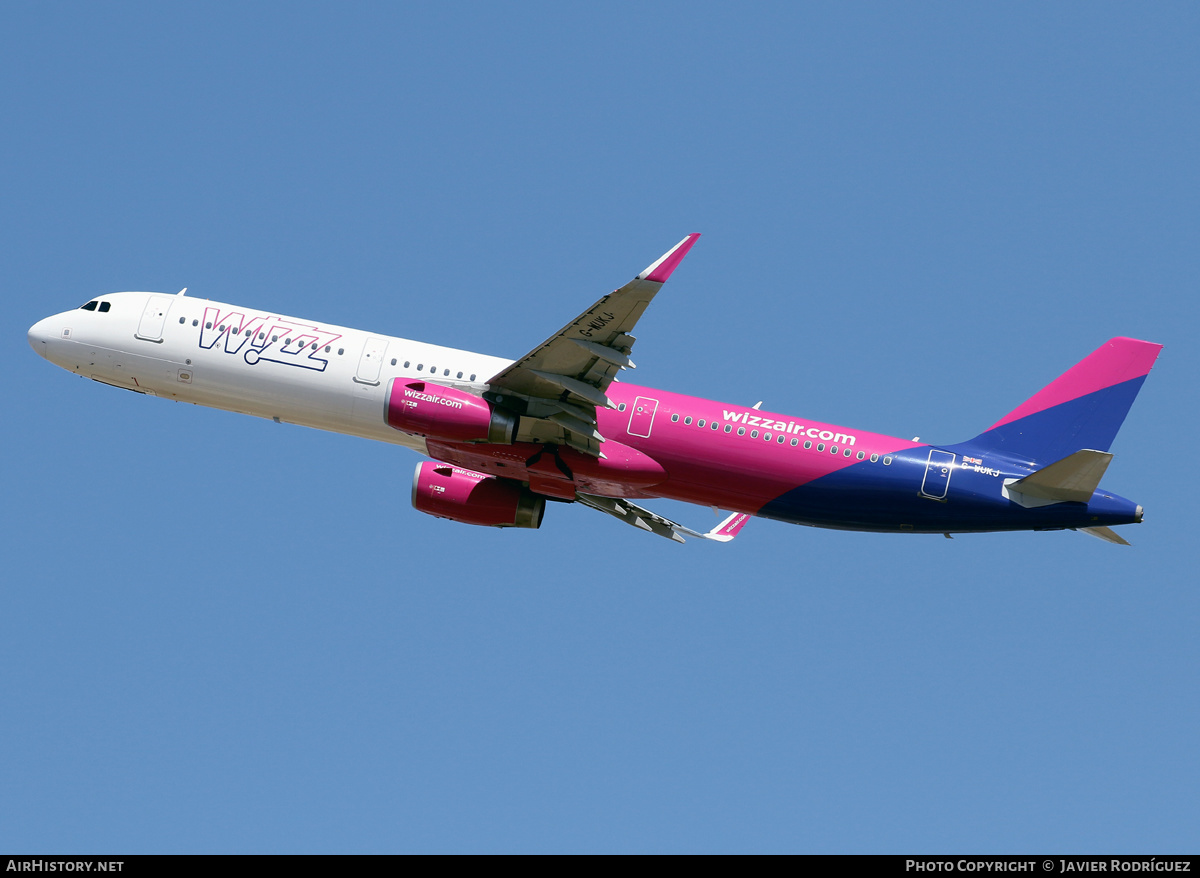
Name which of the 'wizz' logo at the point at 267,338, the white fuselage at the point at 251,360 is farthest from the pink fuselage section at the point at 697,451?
the 'wizz' logo at the point at 267,338

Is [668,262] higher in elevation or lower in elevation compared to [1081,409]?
higher

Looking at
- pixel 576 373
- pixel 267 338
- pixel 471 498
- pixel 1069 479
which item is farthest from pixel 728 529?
pixel 267 338

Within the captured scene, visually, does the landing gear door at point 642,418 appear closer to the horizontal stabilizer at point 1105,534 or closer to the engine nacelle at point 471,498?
the engine nacelle at point 471,498

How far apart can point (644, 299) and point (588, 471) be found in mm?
6789

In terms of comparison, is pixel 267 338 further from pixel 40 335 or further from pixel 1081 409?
pixel 1081 409

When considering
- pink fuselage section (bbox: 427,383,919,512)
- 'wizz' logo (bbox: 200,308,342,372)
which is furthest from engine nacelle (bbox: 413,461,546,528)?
'wizz' logo (bbox: 200,308,342,372)

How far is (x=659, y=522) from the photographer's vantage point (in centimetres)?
4234

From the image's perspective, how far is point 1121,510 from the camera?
114 ft

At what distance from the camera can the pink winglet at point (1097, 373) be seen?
36969 millimetres

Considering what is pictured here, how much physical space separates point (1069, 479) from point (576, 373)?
46.8 ft

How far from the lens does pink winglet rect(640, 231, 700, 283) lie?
3111cm
